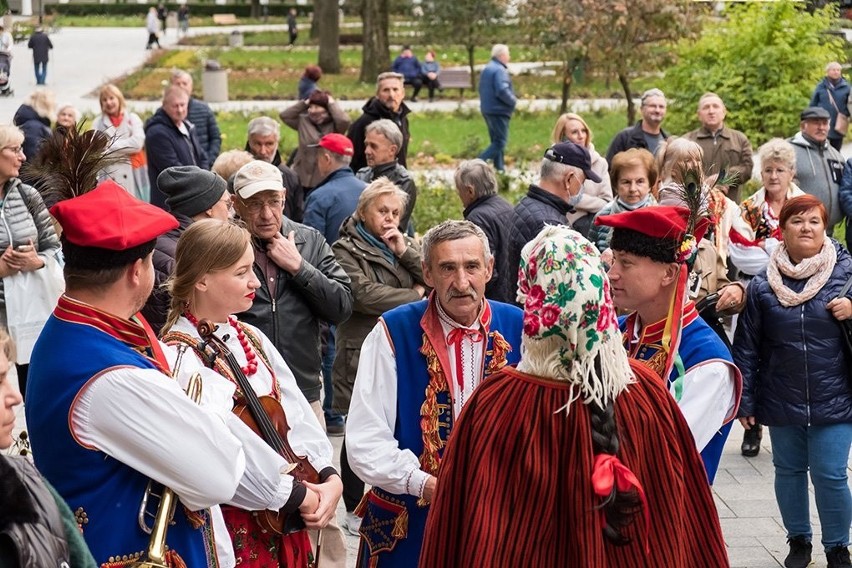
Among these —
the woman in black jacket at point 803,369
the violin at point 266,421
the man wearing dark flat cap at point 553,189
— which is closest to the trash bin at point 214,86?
the man wearing dark flat cap at point 553,189

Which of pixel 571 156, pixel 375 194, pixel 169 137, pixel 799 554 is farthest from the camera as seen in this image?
pixel 169 137

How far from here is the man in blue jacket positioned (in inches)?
754

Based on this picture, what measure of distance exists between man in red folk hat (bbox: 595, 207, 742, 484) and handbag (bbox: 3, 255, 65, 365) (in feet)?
14.2

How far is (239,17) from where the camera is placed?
69.2m

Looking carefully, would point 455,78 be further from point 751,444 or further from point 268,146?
point 751,444

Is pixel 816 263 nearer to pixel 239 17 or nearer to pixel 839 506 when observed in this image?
pixel 839 506

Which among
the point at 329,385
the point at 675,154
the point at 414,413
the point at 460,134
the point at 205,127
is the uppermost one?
the point at 675,154

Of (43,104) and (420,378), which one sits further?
(43,104)

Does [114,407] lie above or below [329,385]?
above

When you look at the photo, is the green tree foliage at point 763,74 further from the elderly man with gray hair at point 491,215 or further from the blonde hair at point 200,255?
the blonde hair at point 200,255

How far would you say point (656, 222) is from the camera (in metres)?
4.33

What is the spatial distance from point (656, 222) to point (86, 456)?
207 cm

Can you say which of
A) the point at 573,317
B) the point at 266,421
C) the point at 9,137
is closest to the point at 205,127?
the point at 9,137

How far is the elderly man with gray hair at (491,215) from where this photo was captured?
802 centimetres
